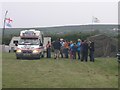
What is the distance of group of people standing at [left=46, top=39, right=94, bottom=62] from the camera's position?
25812mm

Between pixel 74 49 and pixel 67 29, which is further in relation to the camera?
pixel 67 29

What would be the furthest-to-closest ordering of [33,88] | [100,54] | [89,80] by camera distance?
1. [100,54]
2. [89,80]
3. [33,88]

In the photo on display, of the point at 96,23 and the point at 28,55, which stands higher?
the point at 96,23

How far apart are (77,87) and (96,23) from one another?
4525cm

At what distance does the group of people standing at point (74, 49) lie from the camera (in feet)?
84.7

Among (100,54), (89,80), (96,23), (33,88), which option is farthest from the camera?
(96,23)

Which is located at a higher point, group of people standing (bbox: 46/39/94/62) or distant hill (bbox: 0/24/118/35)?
distant hill (bbox: 0/24/118/35)

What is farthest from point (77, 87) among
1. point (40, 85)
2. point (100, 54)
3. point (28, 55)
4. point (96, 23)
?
point (96, 23)

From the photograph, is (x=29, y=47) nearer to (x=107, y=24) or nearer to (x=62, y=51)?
(x=62, y=51)

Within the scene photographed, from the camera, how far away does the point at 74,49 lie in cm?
2884

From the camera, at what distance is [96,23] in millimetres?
57281

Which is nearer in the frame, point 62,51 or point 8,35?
point 62,51

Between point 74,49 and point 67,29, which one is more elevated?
point 67,29

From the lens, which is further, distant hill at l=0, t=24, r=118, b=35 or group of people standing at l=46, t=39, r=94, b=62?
distant hill at l=0, t=24, r=118, b=35
